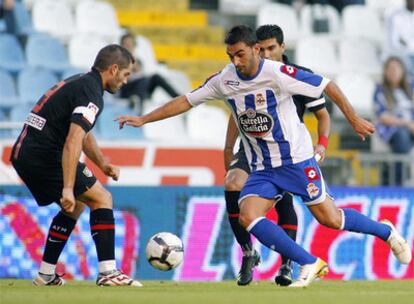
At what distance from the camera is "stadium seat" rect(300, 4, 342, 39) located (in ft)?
65.8

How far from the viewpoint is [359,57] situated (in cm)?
1978

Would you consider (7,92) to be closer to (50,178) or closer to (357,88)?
(357,88)

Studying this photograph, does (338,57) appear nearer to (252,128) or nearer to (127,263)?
(127,263)

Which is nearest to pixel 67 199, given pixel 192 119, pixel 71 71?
pixel 71 71

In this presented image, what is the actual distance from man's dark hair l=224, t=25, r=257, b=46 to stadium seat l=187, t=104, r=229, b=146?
23.6ft

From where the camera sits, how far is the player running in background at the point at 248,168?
1037 cm

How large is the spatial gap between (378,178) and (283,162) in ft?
20.5

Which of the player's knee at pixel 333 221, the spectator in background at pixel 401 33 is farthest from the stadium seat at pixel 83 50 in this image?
the player's knee at pixel 333 221

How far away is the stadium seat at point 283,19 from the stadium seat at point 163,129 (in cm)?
334

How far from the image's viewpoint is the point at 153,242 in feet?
34.2

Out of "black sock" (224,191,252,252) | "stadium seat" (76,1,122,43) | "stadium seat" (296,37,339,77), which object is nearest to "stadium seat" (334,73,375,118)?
"stadium seat" (296,37,339,77)

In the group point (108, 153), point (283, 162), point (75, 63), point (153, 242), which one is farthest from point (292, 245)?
point (75, 63)

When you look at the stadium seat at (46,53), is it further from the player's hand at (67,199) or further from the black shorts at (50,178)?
the player's hand at (67,199)

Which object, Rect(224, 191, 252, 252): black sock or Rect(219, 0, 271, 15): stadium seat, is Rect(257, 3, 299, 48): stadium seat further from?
Rect(224, 191, 252, 252): black sock
